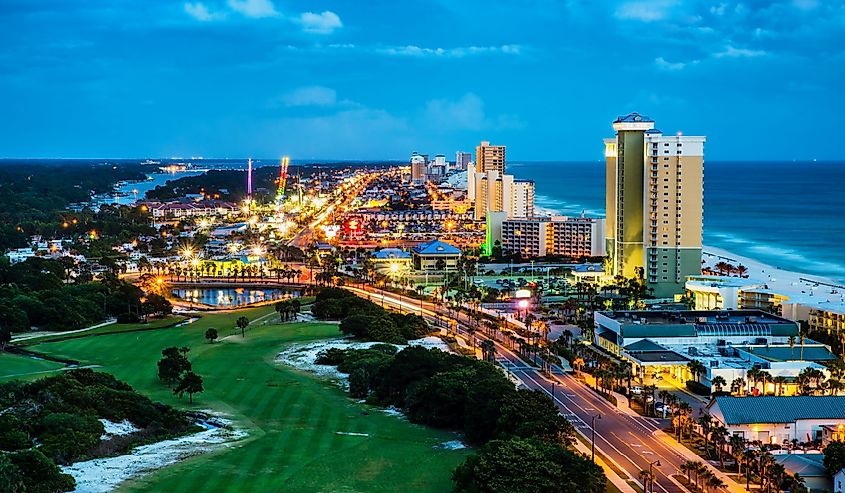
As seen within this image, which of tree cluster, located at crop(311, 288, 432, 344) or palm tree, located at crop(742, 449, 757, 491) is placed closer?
palm tree, located at crop(742, 449, 757, 491)

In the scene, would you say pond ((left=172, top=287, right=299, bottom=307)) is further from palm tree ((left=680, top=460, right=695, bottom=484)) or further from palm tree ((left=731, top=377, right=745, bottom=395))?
palm tree ((left=680, top=460, right=695, bottom=484))

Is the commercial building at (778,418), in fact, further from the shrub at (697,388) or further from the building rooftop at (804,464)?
the shrub at (697,388)

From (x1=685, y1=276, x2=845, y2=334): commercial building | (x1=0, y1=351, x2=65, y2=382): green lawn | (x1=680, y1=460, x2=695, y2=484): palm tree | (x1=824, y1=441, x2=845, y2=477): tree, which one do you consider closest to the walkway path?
(x1=0, y1=351, x2=65, y2=382): green lawn

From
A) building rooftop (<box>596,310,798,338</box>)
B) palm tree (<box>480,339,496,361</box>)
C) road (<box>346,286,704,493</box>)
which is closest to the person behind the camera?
road (<box>346,286,704,493</box>)

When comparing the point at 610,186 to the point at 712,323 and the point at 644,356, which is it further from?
the point at 644,356

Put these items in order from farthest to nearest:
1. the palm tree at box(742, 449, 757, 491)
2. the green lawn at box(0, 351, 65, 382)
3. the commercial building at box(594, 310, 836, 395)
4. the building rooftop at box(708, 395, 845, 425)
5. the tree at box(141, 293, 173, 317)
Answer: the tree at box(141, 293, 173, 317) → the green lawn at box(0, 351, 65, 382) → the commercial building at box(594, 310, 836, 395) → the building rooftop at box(708, 395, 845, 425) → the palm tree at box(742, 449, 757, 491)

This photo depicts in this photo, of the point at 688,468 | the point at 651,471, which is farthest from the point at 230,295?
the point at 688,468

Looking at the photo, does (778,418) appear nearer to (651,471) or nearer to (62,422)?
(651,471)
